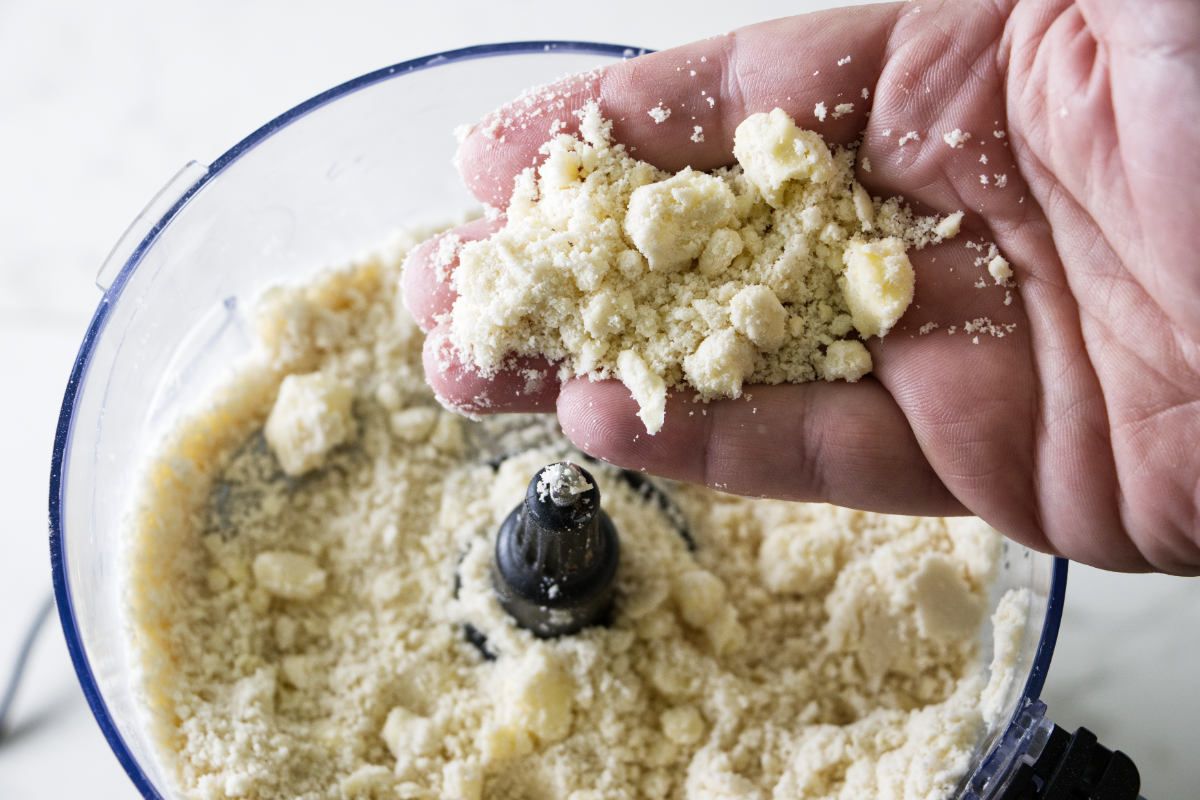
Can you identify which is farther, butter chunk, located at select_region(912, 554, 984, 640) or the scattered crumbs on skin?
butter chunk, located at select_region(912, 554, 984, 640)

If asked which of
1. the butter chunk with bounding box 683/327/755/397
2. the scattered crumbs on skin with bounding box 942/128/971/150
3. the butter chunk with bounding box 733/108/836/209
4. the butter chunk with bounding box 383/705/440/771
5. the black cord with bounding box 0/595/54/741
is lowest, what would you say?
the butter chunk with bounding box 383/705/440/771

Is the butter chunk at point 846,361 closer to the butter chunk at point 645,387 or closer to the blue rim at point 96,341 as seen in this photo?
the butter chunk at point 645,387

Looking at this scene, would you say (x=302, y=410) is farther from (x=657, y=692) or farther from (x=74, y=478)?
(x=657, y=692)

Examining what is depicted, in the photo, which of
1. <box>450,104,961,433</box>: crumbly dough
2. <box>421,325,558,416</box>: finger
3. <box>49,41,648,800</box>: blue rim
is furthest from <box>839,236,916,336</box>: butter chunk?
<box>49,41,648,800</box>: blue rim

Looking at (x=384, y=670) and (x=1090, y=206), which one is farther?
(x=384, y=670)

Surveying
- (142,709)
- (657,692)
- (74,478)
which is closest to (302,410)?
(74,478)

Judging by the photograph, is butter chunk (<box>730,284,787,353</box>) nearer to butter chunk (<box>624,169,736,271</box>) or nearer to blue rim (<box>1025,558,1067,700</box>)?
butter chunk (<box>624,169,736,271</box>)
